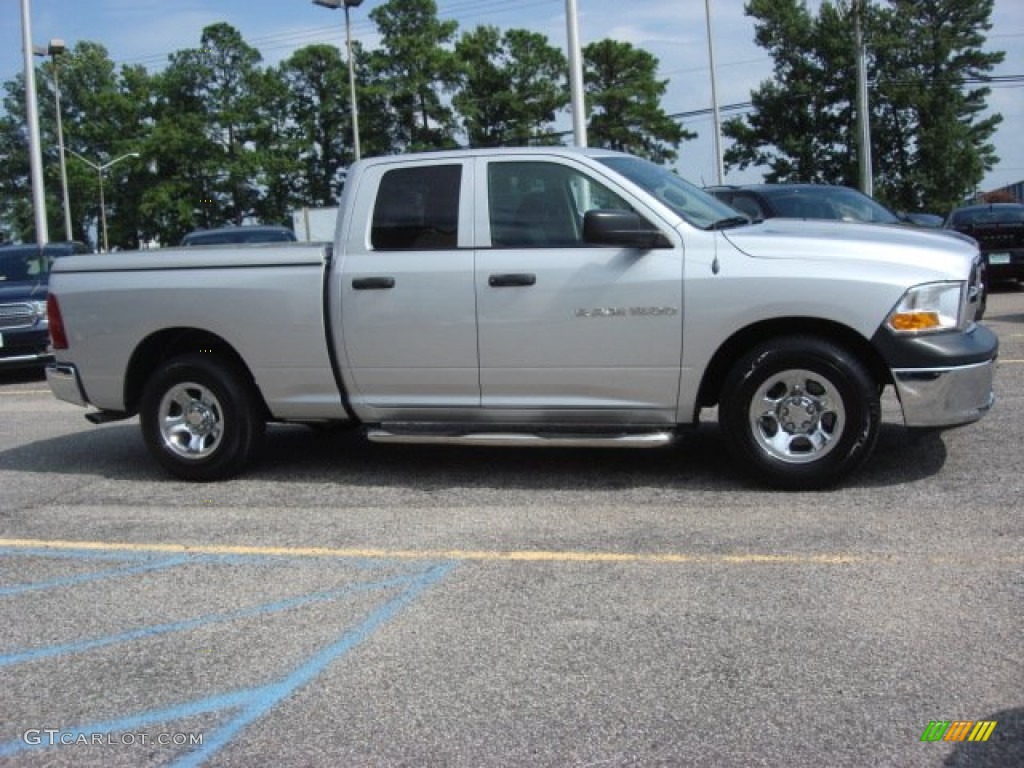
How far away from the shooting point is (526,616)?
13.9ft

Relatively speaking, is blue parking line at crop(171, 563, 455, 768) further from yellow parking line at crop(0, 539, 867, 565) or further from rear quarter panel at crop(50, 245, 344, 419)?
rear quarter panel at crop(50, 245, 344, 419)

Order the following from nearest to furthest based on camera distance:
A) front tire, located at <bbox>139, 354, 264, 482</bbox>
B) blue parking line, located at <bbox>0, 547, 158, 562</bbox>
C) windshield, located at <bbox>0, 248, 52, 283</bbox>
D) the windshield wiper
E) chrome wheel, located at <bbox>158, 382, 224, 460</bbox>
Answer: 1. blue parking line, located at <bbox>0, 547, 158, 562</bbox>
2. the windshield wiper
3. front tire, located at <bbox>139, 354, 264, 482</bbox>
4. chrome wheel, located at <bbox>158, 382, 224, 460</bbox>
5. windshield, located at <bbox>0, 248, 52, 283</bbox>

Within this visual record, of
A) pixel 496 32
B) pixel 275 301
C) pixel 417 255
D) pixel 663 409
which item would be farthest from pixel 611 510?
pixel 496 32

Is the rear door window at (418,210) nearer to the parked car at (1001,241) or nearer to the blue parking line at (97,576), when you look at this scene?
the blue parking line at (97,576)

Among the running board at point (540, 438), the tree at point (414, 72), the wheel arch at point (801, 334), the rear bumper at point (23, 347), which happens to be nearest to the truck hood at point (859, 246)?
the wheel arch at point (801, 334)

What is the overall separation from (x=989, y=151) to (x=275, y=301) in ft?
185

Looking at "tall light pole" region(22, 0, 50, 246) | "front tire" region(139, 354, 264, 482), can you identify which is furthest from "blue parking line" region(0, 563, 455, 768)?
"tall light pole" region(22, 0, 50, 246)

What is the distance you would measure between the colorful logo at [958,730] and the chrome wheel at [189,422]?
4.83m

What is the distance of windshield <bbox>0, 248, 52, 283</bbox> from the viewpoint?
45.9 feet

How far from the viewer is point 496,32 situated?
218 feet

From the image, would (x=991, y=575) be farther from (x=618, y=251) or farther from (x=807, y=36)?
(x=807, y=36)

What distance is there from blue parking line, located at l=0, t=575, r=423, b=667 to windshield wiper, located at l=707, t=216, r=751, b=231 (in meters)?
2.66

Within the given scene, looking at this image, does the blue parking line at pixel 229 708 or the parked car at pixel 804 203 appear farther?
the parked car at pixel 804 203

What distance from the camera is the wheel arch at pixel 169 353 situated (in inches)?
269
